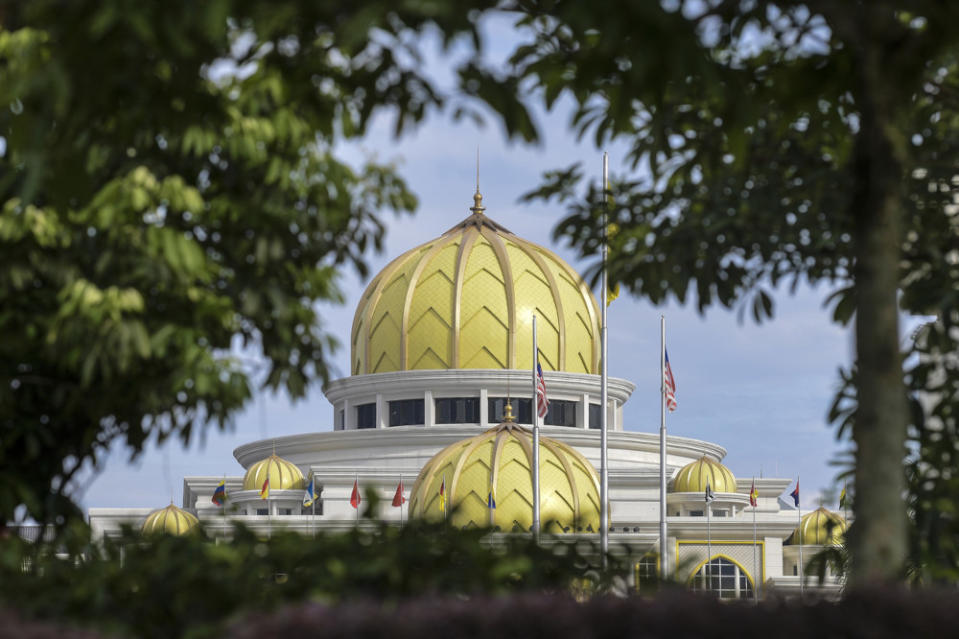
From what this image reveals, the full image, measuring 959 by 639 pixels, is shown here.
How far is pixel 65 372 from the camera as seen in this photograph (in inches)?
370

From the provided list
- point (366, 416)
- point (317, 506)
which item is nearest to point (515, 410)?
point (366, 416)

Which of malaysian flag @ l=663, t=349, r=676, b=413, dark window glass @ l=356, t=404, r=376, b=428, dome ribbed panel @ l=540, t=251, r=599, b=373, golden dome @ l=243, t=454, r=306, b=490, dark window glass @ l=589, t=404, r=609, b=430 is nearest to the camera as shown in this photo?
malaysian flag @ l=663, t=349, r=676, b=413

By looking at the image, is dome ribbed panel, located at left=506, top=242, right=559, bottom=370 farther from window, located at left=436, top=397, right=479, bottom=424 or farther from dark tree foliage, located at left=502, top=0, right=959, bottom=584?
dark tree foliage, located at left=502, top=0, right=959, bottom=584

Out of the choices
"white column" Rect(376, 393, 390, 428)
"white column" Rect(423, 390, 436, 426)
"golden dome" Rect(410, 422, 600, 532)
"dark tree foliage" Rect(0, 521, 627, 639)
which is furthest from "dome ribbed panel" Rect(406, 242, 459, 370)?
"dark tree foliage" Rect(0, 521, 627, 639)

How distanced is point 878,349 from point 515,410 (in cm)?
4644

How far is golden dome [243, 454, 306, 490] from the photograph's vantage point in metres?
50.9

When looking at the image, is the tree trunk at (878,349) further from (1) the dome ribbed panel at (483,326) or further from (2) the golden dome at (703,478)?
(1) the dome ribbed panel at (483,326)

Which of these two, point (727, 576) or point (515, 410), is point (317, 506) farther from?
point (727, 576)

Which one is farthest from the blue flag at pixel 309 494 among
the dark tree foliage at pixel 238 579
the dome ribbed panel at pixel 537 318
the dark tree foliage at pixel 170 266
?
the dark tree foliage at pixel 238 579

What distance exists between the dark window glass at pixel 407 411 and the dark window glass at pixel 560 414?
527 cm

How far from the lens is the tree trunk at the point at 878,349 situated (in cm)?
620

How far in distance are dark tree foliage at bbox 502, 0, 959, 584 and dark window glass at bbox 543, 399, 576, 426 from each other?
143 feet

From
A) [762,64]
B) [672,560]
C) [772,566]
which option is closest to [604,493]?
[672,560]

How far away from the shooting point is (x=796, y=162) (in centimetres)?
803
